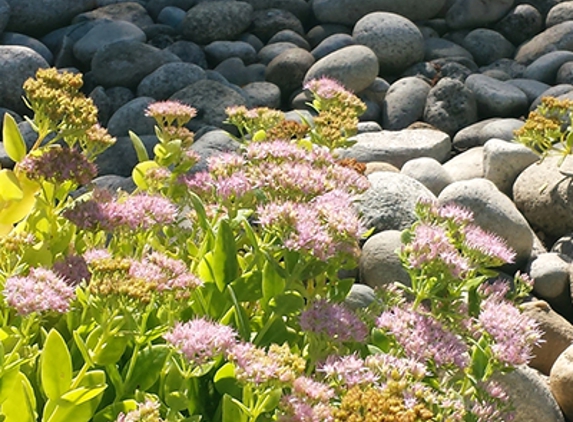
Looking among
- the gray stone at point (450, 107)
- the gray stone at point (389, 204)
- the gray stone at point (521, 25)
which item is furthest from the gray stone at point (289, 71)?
the gray stone at point (389, 204)

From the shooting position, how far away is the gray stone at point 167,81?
19.5ft

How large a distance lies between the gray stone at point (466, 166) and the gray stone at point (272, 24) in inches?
108

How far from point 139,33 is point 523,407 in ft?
16.0

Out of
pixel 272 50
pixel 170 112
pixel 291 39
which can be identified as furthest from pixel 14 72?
pixel 170 112

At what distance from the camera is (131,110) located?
217 inches

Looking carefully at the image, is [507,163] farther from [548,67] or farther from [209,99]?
[548,67]

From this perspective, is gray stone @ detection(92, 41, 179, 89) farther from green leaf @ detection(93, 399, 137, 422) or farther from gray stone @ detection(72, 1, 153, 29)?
green leaf @ detection(93, 399, 137, 422)

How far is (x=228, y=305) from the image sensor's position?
1577 mm

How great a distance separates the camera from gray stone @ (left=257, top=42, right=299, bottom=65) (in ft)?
22.2

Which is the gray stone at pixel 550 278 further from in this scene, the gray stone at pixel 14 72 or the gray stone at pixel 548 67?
the gray stone at pixel 14 72

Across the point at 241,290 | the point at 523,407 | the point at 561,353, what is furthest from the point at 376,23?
the point at 241,290

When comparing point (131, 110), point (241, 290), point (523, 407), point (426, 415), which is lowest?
point (131, 110)

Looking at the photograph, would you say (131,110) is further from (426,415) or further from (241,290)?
(426,415)

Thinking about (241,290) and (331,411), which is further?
(241,290)
